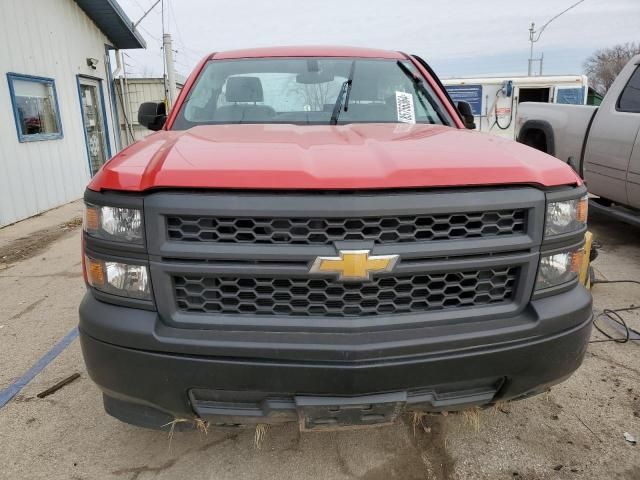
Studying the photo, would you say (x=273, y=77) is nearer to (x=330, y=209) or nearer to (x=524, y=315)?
(x=330, y=209)

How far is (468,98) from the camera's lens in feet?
51.6

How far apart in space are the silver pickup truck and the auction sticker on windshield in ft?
9.97

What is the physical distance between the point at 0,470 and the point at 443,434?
7.10 feet

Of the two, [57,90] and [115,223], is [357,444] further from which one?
[57,90]

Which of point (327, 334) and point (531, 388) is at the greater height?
point (327, 334)

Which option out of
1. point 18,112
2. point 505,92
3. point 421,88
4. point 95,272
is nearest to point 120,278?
point 95,272

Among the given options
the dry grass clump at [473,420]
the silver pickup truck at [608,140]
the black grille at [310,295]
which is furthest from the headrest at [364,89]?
the silver pickup truck at [608,140]

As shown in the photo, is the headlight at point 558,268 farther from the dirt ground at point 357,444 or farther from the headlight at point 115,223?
the headlight at point 115,223

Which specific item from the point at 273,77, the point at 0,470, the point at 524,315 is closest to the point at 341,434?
the point at 524,315

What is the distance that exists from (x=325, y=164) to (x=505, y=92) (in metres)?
15.5

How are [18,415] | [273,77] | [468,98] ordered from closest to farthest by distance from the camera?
[18,415]
[273,77]
[468,98]

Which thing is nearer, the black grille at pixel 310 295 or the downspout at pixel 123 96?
the black grille at pixel 310 295

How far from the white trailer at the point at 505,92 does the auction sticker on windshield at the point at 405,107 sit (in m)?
13.1

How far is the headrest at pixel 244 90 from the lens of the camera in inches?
126
